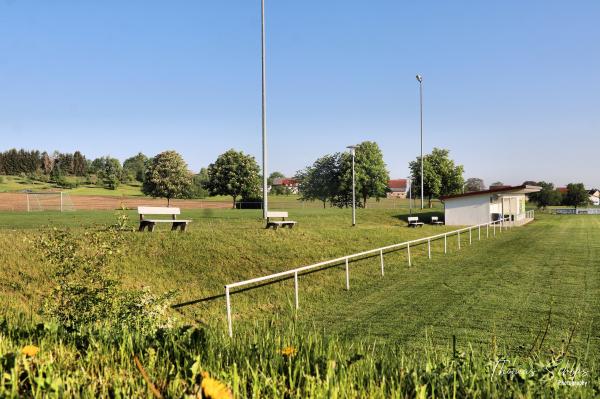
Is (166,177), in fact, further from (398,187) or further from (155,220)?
(398,187)

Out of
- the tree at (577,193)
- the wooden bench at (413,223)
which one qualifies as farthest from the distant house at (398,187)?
the wooden bench at (413,223)

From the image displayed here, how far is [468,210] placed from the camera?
132 feet

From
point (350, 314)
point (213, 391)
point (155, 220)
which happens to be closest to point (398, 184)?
point (155, 220)

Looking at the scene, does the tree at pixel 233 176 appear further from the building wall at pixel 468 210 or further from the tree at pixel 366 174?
the building wall at pixel 468 210

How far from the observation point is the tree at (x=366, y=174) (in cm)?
7575

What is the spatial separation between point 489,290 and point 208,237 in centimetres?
968

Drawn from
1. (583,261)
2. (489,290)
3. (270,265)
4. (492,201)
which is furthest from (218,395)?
(492,201)

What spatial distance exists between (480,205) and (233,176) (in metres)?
44.6

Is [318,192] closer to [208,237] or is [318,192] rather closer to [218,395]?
[208,237]

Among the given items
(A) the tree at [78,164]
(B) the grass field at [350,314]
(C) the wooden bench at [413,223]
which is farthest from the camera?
(A) the tree at [78,164]

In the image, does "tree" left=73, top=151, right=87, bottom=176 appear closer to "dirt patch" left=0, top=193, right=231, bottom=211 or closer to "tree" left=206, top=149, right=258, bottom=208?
"dirt patch" left=0, top=193, right=231, bottom=211

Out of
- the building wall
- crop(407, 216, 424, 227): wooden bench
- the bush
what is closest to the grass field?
the bush

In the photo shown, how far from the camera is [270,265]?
1675 centimetres

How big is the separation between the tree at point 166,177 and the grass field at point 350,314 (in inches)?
2298
